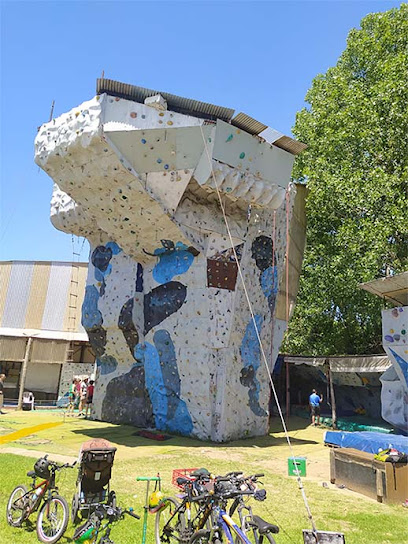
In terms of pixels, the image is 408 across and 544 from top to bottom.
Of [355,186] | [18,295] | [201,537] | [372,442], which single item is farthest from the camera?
[18,295]

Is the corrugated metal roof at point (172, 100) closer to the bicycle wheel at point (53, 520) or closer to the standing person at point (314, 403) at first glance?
the bicycle wheel at point (53, 520)

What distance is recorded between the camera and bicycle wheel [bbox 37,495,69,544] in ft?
14.4

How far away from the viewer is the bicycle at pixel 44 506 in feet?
14.7

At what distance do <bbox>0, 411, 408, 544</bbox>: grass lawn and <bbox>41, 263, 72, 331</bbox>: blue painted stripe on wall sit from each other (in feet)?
A: 28.9

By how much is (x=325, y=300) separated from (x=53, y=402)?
13.5m

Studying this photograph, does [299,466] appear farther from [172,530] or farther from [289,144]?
[289,144]

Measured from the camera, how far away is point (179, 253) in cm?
1207

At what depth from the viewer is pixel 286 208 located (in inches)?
555

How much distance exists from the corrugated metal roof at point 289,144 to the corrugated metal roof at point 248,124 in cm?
68

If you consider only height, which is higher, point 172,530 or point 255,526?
point 255,526

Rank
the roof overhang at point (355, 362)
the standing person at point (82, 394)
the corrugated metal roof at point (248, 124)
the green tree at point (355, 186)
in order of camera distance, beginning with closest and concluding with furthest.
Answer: the corrugated metal roof at point (248, 124)
the roof overhang at point (355, 362)
the green tree at point (355, 186)
the standing person at point (82, 394)

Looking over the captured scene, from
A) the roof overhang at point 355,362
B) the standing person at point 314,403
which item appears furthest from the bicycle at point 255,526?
the standing person at point 314,403

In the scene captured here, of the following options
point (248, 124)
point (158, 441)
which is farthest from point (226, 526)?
point (248, 124)

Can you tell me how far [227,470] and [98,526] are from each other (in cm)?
457
